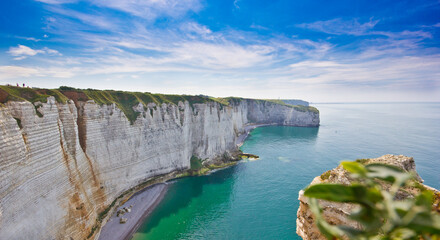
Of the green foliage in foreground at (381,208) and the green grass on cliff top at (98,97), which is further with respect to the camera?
the green grass on cliff top at (98,97)

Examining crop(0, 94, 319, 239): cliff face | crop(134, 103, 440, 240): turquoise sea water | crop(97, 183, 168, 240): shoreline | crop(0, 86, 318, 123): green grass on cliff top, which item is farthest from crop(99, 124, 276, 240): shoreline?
crop(0, 86, 318, 123): green grass on cliff top

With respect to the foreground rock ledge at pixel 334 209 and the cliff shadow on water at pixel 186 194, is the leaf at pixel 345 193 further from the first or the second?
the cliff shadow on water at pixel 186 194

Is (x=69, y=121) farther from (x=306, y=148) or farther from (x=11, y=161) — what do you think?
(x=306, y=148)

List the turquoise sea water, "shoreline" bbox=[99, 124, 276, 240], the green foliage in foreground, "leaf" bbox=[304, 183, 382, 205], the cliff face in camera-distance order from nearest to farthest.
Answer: the green foliage in foreground
"leaf" bbox=[304, 183, 382, 205]
the cliff face
"shoreline" bbox=[99, 124, 276, 240]
the turquoise sea water

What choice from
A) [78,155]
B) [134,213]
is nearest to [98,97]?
[78,155]

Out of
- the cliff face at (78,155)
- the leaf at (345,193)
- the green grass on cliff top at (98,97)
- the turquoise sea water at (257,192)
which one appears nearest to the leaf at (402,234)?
the leaf at (345,193)

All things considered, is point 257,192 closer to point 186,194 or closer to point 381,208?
point 186,194

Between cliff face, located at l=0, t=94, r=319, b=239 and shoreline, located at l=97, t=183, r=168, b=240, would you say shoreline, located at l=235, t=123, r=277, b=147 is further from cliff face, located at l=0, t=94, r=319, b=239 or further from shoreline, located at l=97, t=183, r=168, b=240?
shoreline, located at l=97, t=183, r=168, b=240
